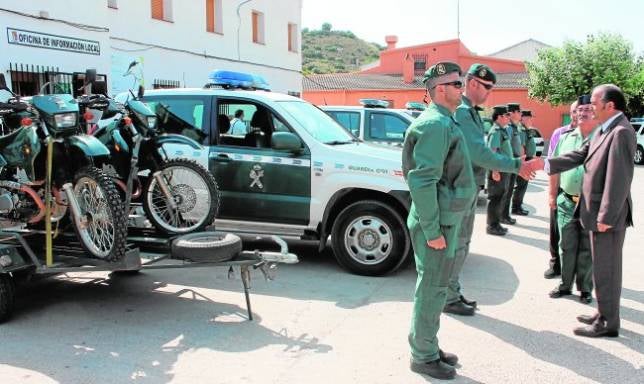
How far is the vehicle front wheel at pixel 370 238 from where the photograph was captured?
19.5 ft

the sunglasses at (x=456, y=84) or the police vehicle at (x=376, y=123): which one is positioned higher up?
the sunglasses at (x=456, y=84)

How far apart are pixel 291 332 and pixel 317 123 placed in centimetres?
281

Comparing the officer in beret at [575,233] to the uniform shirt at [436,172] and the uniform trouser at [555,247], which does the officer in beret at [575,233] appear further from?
the uniform shirt at [436,172]

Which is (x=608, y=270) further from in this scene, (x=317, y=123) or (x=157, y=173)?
(x=157, y=173)

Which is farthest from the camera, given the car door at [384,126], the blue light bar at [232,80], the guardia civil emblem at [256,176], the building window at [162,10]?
the building window at [162,10]

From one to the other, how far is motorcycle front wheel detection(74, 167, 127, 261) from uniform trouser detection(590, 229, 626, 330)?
3501 mm

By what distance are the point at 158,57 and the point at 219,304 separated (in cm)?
Result: 1275

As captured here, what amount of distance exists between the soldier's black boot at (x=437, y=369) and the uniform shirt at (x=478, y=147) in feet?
4.83

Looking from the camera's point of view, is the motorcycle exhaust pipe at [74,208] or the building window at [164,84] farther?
the building window at [164,84]

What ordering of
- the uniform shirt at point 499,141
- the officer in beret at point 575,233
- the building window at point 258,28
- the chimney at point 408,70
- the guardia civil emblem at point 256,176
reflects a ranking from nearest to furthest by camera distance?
the officer in beret at point 575,233 < the guardia civil emblem at point 256,176 < the uniform shirt at point 499,141 < the building window at point 258,28 < the chimney at point 408,70

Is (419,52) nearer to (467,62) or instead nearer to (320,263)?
(467,62)

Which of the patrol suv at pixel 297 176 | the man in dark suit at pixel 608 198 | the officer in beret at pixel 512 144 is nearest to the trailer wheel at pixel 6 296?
the patrol suv at pixel 297 176

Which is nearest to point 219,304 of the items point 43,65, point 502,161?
point 502,161

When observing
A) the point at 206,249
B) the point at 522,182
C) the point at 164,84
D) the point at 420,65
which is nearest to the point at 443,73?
the point at 206,249
